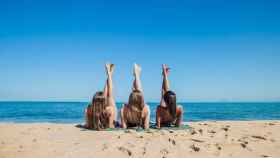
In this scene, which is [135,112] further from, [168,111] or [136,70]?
[136,70]

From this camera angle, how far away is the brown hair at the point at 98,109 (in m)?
9.12

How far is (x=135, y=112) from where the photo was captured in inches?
369

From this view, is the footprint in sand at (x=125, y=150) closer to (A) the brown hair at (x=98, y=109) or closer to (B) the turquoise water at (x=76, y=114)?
(A) the brown hair at (x=98, y=109)

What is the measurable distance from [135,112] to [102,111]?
3.36 ft

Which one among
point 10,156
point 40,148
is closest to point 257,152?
point 40,148

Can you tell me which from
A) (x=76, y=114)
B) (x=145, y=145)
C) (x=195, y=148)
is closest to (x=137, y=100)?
(x=145, y=145)

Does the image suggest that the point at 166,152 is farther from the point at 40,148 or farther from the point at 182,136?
the point at 40,148

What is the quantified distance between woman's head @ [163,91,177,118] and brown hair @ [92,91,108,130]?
1.90 metres

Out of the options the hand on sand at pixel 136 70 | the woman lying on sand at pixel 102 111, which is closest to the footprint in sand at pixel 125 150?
the woman lying on sand at pixel 102 111

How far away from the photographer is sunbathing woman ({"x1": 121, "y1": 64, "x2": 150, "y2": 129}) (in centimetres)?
924

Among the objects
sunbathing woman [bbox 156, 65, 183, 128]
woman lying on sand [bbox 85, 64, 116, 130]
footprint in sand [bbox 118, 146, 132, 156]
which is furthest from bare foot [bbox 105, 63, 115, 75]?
footprint in sand [bbox 118, 146, 132, 156]

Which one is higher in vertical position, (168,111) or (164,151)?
(168,111)

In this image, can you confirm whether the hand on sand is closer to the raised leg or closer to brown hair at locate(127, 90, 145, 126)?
the raised leg

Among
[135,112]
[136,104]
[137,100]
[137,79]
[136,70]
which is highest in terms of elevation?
[136,70]
